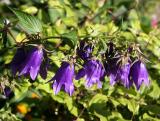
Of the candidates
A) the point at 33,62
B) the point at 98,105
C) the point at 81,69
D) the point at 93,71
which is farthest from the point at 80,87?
the point at 33,62

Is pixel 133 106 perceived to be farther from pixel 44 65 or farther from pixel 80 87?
pixel 44 65

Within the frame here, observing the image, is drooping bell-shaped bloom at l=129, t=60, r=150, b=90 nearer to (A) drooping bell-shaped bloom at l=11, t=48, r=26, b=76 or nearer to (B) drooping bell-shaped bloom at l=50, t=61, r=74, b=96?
(B) drooping bell-shaped bloom at l=50, t=61, r=74, b=96

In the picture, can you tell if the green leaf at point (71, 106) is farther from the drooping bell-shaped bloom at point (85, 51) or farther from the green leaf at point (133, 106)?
the drooping bell-shaped bloom at point (85, 51)

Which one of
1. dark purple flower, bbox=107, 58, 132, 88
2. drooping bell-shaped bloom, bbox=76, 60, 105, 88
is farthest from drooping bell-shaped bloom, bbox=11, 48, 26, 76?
dark purple flower, bbox=107, 58, 132, 88

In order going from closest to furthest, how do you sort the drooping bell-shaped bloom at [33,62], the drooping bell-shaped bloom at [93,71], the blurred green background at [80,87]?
the drooping bell-shaped bloom at [33,62]
the drooping bell-shaped bloom at [93,71]
the blurred green background at [80,87]

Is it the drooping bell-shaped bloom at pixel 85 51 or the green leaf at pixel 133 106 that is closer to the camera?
the drooping bell-shaped bloom at pixel 85 51

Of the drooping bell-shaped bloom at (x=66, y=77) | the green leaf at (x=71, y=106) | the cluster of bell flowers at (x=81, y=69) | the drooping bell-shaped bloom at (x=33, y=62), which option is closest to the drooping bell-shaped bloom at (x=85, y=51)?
the cluster of bell flowers at (x=81, y=69)
